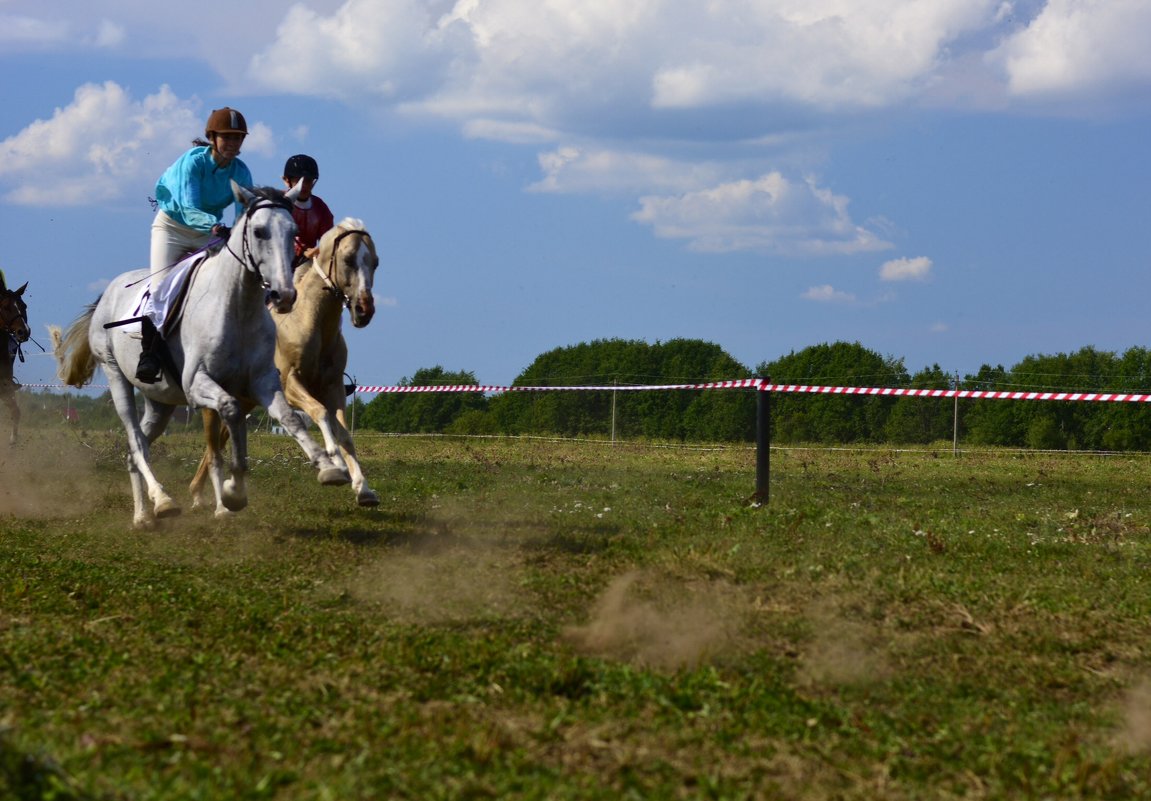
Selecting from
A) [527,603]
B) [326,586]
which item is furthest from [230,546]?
[527,603]

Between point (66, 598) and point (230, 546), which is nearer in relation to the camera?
point (66, 598)

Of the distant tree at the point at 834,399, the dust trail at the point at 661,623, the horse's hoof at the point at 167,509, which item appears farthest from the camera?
the distant tree at the point at 834,399

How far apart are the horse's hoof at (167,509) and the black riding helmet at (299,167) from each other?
134 inches

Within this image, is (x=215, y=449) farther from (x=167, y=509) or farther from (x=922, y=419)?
(x=922, y=419)

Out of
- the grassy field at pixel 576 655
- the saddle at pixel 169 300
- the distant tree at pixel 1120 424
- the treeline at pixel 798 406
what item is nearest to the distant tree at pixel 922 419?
the treeline at pixel 798 406

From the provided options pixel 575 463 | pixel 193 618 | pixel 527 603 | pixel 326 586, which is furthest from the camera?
pixel 575 463

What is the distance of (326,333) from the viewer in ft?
34.8

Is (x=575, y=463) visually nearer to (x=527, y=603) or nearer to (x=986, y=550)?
(x=986, y=550)

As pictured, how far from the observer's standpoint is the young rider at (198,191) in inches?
412

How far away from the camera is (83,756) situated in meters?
3.95

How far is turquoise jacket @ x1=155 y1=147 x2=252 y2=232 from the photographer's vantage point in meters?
10.6

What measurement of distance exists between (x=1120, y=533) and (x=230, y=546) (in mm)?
7587

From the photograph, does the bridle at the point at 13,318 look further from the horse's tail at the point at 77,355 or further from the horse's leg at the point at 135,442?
the horse's leg at the point at 135,442

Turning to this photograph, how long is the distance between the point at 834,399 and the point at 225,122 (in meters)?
43.8
